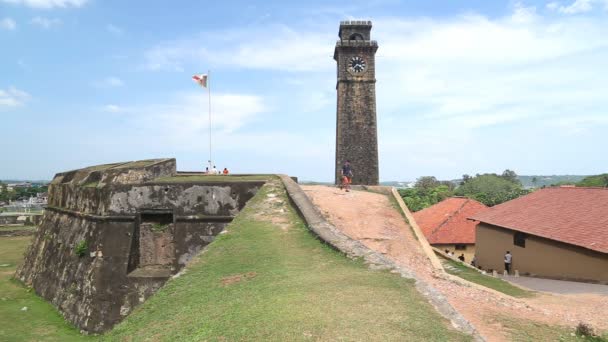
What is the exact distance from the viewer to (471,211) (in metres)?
26.9

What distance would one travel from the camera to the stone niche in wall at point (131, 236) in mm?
9148

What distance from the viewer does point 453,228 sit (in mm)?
24906

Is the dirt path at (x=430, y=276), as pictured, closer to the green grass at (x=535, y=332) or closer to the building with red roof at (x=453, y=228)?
the green grass at (x=535, y=332)

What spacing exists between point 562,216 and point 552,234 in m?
1.44

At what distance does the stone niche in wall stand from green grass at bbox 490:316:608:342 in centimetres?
642

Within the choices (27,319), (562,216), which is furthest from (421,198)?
(27,319)

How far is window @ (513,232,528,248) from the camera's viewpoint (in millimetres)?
15930

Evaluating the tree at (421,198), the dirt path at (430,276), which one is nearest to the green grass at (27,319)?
the dirt path at (430,276)

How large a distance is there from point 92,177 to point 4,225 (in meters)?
28.3

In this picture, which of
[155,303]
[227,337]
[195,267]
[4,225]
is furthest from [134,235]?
[4,225]

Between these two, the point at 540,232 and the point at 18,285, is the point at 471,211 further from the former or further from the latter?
the point at 18,285

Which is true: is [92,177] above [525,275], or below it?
above

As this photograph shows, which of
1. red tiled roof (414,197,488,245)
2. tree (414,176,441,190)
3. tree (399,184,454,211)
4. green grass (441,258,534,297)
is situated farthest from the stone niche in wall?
tree (414,176,441,190)

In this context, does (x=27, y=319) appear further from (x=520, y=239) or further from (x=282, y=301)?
(x=520, y=239)
